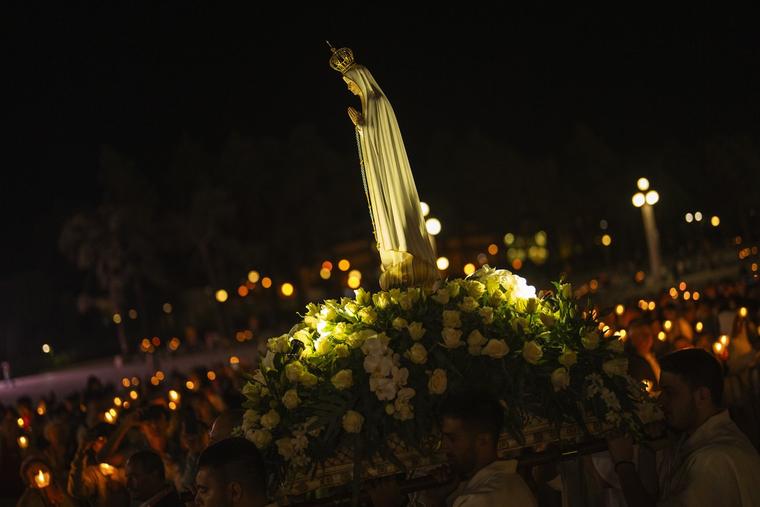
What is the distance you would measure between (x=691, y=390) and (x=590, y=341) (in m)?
0.73

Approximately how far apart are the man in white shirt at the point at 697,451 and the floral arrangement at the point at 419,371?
366 mm

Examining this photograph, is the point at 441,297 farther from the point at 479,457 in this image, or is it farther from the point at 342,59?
the point at 342,59

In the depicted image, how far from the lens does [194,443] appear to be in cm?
948

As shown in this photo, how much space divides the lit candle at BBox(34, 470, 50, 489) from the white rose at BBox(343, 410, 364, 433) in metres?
4.80

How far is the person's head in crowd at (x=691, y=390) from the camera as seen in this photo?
16.7 ft

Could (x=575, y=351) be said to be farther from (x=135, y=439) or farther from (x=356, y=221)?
(x=356, y=221)

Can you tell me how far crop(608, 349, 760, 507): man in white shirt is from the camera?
15.6 ft

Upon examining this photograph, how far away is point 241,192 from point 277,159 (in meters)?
3.29

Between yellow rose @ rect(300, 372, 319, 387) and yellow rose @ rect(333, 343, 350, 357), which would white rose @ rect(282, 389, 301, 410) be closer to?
yellow rose @ rect(300, 372, 319, 387)

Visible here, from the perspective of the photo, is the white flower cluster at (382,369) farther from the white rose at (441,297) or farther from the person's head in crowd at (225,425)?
the person's head in crowd at (225,425)

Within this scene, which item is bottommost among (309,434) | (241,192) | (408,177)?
(309,434)

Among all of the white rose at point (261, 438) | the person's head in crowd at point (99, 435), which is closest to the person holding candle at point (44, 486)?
the person's head in crowd at point (99, 435)

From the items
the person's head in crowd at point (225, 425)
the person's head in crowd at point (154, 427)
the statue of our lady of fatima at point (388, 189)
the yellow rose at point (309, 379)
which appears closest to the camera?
the yellow rose at point (309, 379)

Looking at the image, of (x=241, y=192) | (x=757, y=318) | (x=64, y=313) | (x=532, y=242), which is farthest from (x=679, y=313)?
(x=532, y=242)
